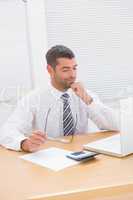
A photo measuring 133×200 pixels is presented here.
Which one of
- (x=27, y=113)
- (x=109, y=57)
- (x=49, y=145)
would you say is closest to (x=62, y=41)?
(x=109, y=57)

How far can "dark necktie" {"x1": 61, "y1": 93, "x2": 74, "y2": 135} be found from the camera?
2.11 meters

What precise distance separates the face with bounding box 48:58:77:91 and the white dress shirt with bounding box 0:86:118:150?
2.6 inches

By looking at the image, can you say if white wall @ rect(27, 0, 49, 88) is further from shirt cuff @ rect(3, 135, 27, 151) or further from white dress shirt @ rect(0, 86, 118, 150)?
shirt cuff @ rect(3, 135, 27, 151)

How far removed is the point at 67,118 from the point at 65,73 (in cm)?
33

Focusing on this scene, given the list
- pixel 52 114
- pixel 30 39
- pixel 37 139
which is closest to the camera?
pixel 37 139

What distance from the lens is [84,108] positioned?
7.50ft

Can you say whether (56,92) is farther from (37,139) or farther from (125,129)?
(125,129)

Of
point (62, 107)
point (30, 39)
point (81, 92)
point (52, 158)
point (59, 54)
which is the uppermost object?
point (30, 39)

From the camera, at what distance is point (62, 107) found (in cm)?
220

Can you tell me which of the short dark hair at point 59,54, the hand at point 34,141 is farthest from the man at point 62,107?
the hand at point 34,141

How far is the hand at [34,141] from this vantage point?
1.50m

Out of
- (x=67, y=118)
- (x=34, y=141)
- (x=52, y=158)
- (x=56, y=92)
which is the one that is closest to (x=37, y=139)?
(x=34, y=141)

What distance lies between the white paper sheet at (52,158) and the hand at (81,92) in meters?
0.59

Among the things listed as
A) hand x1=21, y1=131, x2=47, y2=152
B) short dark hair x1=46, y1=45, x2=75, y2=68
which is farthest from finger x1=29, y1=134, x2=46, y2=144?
short dark hair x1=46, y1=45, x2=75, y2=68
